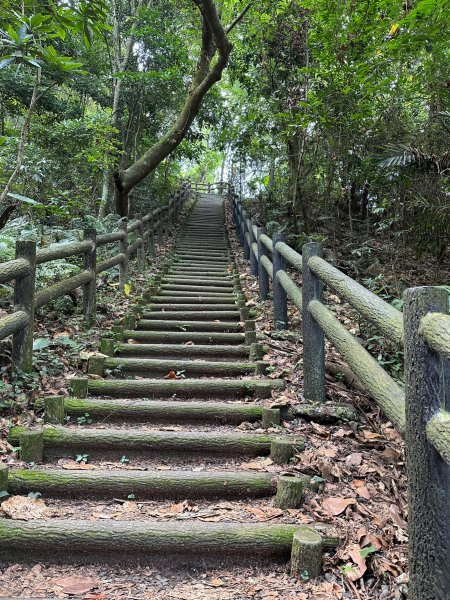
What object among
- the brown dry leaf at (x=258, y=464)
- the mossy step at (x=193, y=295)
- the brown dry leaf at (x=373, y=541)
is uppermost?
the mossy step at (x=193, y=295)

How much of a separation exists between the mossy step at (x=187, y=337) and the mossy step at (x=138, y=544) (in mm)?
2856

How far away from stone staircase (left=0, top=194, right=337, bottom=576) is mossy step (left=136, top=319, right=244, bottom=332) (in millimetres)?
209

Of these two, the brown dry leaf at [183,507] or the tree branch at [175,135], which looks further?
the tree branch at [175,135]

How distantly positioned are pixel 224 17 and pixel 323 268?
45.4ft

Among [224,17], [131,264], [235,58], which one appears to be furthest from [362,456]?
[224,17]

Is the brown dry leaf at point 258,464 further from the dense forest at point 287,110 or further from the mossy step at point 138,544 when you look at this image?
the dense forest at point 287,110

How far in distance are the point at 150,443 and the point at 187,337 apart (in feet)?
6.95

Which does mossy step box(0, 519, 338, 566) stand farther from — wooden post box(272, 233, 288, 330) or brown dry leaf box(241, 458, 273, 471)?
wooden post box(272, 233, 288, 330)

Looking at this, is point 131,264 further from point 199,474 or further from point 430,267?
point 199,474

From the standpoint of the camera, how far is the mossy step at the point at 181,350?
14.7 ft

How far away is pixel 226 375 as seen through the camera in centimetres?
414

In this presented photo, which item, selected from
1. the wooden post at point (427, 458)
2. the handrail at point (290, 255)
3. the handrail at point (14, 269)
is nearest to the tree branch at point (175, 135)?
the handrail at point (290, 255)

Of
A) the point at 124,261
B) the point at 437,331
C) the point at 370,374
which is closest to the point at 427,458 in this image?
the point at 437,331

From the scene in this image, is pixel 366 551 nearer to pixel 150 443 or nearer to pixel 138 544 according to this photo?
pixel 138 544
